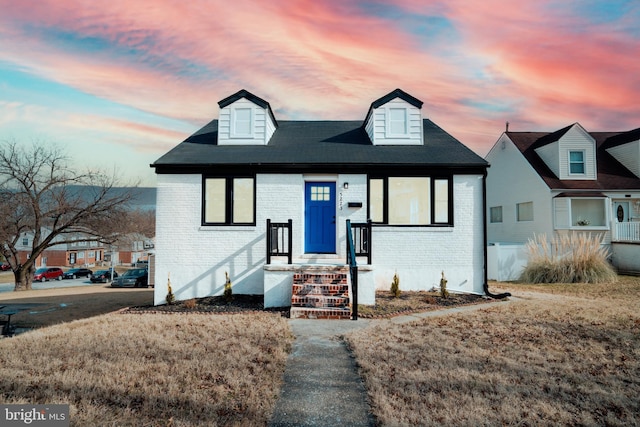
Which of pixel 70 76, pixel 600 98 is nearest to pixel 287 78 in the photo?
pixel 70 76

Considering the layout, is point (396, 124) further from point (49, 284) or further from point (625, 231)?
point (49, 284)

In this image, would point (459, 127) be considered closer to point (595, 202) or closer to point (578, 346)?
point (595, 202)

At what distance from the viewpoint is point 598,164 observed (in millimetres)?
19031

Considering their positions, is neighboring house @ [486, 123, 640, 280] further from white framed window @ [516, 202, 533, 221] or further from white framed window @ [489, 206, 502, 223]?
white framed window @ [489, 206, 502, 223]

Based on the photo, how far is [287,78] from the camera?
12891mm

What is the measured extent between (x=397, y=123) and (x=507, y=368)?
340 inches

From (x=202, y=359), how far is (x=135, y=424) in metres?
1.78

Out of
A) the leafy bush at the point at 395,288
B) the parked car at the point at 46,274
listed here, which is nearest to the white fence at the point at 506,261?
the leafy bush at the point at 395,288

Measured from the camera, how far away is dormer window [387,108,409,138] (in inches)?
461

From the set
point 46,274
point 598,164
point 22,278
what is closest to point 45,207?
point 22,278

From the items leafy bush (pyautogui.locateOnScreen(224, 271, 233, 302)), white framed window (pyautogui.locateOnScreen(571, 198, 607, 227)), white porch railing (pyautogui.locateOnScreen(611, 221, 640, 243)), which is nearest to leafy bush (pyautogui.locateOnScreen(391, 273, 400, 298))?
leafy bush (pyautogui.locateOnScreen(224, 271, 233, 302))

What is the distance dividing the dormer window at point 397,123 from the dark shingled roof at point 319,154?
1.75 feet

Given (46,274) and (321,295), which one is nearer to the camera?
(321,295)

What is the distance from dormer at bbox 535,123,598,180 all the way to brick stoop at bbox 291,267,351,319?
15.2 metres
